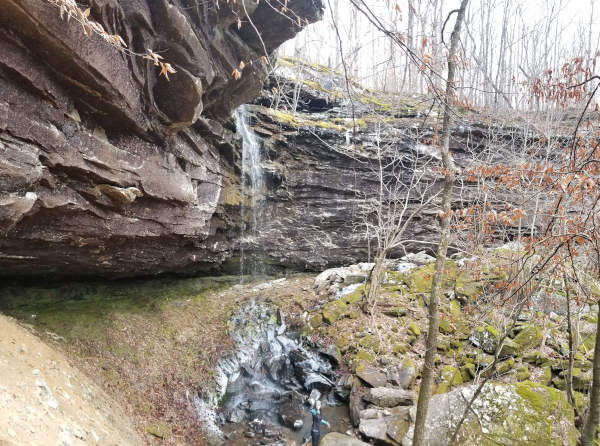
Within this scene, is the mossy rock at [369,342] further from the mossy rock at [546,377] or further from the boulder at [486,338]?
the mossy rock at [546,377]

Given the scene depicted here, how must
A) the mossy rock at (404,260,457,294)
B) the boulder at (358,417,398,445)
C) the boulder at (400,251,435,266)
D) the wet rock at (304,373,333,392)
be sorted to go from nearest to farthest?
1. the boulder at (358,417,398,445)
2. the wet rock at (304,373,333,392)
3. the mossy rock at (404,260,457,294)
4. the boulder at (400,251,435,266)

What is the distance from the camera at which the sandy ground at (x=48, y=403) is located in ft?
13.6

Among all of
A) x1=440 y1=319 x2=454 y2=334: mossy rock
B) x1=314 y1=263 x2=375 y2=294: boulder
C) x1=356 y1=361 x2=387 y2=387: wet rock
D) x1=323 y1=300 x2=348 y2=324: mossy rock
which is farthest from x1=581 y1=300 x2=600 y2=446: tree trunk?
x1=314 y1=263 x2=375 y2=294: boulder

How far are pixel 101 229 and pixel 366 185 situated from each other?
13549mm

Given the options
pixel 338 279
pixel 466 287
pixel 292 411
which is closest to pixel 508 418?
pixel 292 411

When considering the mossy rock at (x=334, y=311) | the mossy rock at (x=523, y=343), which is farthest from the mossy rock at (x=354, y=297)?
the mossy rock at (x=523, y=343)

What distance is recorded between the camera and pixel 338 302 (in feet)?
45.3

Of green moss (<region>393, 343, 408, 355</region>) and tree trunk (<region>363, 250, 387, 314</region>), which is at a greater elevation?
tree trunk (<region>363, 250, 387, 314</region>)

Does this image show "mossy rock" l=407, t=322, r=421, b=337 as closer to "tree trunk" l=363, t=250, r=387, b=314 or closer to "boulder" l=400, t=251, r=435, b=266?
"tree trunk" l=363, t=250, r=387, b=314

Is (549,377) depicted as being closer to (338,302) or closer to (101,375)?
(338,302)

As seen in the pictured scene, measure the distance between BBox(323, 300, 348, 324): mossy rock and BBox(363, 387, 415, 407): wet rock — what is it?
377cm

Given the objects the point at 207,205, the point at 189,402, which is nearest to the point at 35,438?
the point at 189,402

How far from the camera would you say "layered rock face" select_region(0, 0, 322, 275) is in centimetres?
583

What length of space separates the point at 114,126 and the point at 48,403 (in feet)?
19.9
